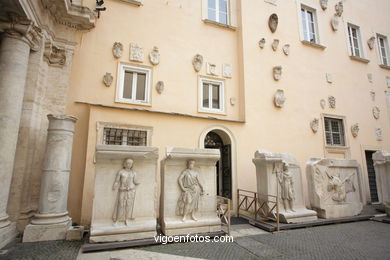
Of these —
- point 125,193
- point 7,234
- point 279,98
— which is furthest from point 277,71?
point 7,234

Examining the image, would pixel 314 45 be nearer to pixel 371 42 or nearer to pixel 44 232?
pixel 371 42

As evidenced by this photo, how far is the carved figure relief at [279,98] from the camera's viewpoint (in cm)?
946

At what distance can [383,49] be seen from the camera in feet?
44.4

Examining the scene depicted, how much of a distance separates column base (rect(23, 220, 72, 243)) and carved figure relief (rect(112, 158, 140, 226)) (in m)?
1.24

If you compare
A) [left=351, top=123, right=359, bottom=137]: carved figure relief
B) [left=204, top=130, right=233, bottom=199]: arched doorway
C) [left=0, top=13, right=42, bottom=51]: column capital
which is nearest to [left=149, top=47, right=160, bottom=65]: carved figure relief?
[left=204, top=130, right=233, bottom=199]: arched doorway

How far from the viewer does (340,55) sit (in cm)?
1175

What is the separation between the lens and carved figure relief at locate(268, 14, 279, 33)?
10148 mm

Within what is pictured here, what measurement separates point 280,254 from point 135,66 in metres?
6.78

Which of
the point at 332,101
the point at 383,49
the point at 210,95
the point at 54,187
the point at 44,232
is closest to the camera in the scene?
the point at 44,232

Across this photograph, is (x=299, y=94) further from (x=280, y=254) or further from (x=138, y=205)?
(x=138, y=205)

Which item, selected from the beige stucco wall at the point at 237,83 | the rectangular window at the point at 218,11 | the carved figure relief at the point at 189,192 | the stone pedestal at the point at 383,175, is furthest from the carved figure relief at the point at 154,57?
the stone pedestal at the point at 383,175

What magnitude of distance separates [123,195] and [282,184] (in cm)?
462

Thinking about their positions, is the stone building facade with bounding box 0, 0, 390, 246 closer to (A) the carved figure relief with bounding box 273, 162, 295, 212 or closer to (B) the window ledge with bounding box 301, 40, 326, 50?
(B) the window ledge with bounding box 301, 40, 326, 50

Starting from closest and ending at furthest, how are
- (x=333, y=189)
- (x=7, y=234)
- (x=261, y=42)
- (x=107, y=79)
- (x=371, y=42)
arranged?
(x=7, y=234)
(x=107, y=79)
(x=333, y=189)
(x=261, y=42)
(x=371, y=42)
